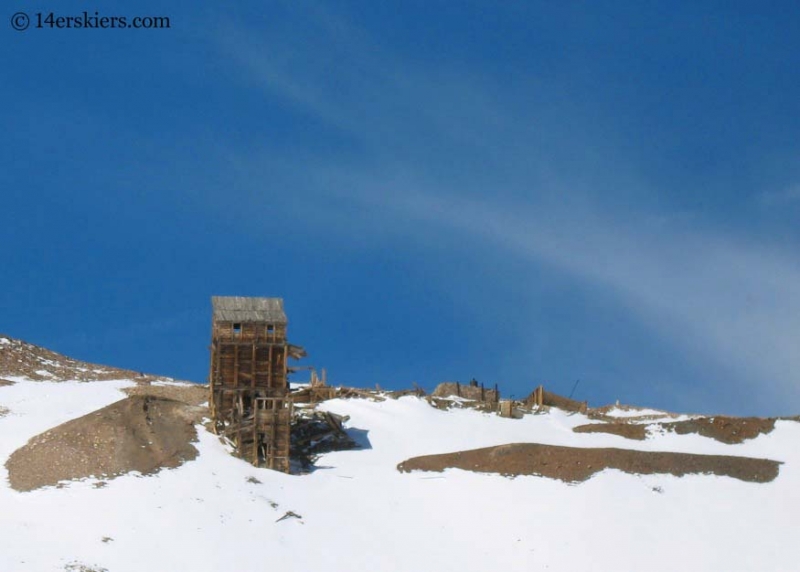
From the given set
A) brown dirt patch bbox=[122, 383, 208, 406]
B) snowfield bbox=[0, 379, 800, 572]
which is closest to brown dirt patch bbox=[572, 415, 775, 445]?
snowfield bbox=[0, 379, 800, 572]

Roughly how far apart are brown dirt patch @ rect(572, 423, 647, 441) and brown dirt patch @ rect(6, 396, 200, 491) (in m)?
22.4

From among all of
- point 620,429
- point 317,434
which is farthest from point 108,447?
point 620,429

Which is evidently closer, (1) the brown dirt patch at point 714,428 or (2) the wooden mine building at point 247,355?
(2) the wooden mine building at point 247,355

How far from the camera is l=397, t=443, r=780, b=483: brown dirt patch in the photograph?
187 feet

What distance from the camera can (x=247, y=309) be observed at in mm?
Result: 65188

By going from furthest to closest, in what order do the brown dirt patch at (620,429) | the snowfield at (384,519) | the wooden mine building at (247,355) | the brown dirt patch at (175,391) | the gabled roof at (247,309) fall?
the brown dirt patch at (175,391) → the brown dirt patch at (620,429) → the gabled roof at (247,309) → the wooden mine building at (247,355) → the snowfield at (384,519)

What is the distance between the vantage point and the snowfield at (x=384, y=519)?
46406 millimetres

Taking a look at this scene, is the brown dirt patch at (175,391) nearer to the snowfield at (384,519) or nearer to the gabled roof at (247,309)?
the gabled roof at (247,309)

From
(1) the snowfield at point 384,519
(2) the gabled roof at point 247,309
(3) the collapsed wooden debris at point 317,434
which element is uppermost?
(2) the gabled roof at point 247,309

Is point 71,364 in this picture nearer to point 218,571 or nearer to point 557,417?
point 557,417

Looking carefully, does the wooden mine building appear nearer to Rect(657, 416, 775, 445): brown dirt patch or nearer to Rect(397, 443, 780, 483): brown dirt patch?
Rect(397, 443, 780, 483): brown dirt patch

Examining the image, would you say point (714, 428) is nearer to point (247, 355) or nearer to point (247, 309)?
point (247, 355)

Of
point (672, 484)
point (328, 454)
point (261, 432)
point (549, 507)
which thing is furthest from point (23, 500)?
point (672, 484)

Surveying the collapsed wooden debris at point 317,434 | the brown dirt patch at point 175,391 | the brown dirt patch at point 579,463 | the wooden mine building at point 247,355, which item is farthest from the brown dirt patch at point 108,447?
the brown dirt patch at point 579,463
